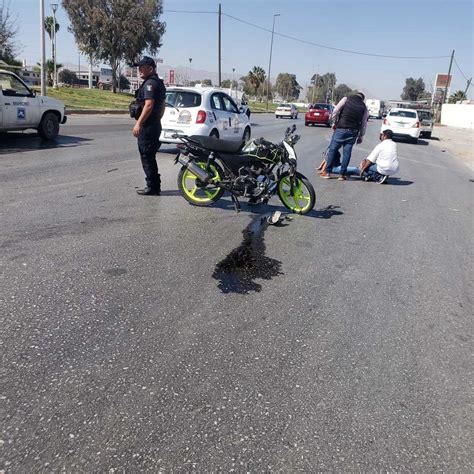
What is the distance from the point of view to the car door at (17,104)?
11.0 m

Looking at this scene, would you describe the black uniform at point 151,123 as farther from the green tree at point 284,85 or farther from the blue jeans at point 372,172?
the green tree at point 284,85

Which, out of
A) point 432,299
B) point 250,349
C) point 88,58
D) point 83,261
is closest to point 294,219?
point 432,299

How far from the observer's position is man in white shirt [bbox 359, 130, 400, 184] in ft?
32.1

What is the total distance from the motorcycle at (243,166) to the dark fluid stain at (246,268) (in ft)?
3.41

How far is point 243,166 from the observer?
629 cm

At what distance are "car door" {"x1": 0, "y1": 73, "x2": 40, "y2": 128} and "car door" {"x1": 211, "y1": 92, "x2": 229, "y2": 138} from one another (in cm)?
457

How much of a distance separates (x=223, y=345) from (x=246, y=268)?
58.1 inches

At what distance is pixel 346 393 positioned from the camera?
108 inches

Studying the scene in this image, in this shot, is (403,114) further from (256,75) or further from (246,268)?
(256,75)

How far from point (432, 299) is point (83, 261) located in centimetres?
329

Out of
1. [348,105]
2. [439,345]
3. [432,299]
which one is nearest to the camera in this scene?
[439,345]

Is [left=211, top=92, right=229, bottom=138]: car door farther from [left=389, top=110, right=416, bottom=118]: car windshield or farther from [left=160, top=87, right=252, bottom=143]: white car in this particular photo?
[left=389, top=110, right=416, bottom=118]: car windshield

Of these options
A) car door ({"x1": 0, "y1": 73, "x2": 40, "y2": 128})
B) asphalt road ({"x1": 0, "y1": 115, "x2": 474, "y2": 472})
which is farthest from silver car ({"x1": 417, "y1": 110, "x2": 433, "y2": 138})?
asphalt road ({"x1": 0, "y1": 115, "x2": 474, "y2": 472})

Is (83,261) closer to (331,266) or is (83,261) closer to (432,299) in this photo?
(331,266)
